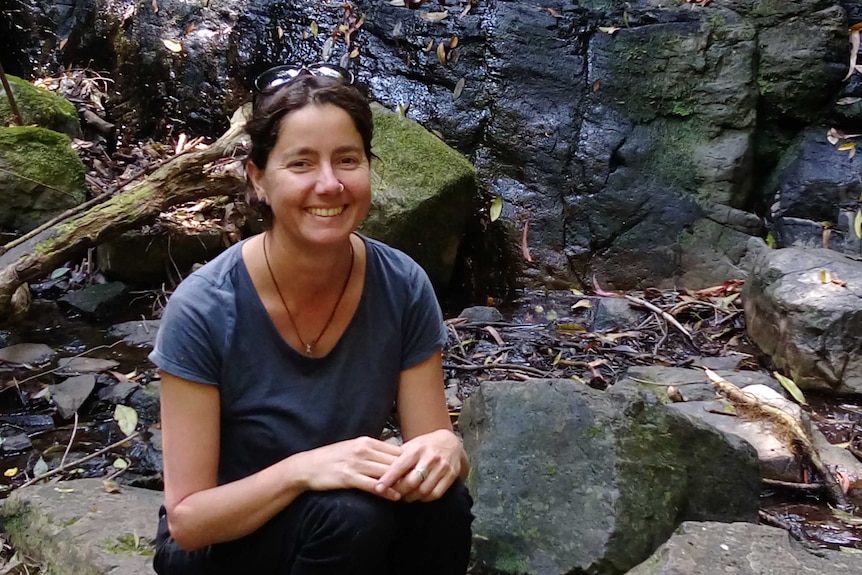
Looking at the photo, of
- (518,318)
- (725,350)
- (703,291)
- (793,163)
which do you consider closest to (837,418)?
(725,350)

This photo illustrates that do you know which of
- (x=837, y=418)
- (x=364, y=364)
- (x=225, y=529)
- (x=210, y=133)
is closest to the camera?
(x=225, y=529)

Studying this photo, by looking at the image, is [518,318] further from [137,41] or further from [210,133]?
[137,41]

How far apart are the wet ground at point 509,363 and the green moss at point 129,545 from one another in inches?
26.6

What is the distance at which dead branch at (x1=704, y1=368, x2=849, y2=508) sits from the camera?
2.83m

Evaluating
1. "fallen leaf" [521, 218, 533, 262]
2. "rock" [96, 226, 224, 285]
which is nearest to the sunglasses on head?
"rock" [96, 226, 224, 285]

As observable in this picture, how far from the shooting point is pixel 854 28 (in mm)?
5352

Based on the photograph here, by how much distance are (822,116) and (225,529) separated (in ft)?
17.0

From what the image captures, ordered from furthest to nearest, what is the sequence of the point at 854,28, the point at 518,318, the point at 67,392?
the point at 854,28
the point at 518,318
the point at 67,392

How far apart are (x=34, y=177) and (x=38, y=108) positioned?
999 mm

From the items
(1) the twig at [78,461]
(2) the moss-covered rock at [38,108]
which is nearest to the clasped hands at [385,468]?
(1) the twig at [78,461]

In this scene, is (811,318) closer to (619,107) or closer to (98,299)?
(619,107)

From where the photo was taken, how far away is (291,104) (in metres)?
1.58

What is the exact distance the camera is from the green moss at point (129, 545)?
2.32 metres

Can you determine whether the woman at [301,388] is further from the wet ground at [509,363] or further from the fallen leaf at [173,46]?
the fallen leaf at [173,46]
